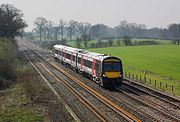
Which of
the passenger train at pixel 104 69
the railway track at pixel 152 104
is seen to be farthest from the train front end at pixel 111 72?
the railway track at pixel 152 104

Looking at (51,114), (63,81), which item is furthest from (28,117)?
(63,81)

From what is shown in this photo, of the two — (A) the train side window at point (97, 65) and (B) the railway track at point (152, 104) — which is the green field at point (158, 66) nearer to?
(B) the railway track at point (152, 104)

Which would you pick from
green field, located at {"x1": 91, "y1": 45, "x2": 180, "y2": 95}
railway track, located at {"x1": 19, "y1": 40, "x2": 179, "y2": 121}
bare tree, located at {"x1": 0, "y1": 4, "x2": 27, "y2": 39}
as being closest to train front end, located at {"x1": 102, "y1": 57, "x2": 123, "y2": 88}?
railway track, located at {"x1": 19, "y1": 40, "x2": 179, "y2": 121}

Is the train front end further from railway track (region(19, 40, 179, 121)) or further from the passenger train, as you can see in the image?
railway track (region(19, 40, 179, 121))

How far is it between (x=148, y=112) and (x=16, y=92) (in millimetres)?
12865

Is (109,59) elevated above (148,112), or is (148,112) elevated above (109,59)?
(109,59)

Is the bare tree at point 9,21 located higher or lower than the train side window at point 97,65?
higher

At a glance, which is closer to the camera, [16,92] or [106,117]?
[106,117]

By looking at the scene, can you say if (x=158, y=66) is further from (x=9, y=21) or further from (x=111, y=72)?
(x=9, y=21)

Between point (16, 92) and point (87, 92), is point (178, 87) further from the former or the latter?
point (16, 92)

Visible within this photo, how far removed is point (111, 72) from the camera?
3112 cm

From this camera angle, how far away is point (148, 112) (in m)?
21.5

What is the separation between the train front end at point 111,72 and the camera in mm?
30750

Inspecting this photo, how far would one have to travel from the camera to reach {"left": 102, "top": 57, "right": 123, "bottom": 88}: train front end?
101ft
